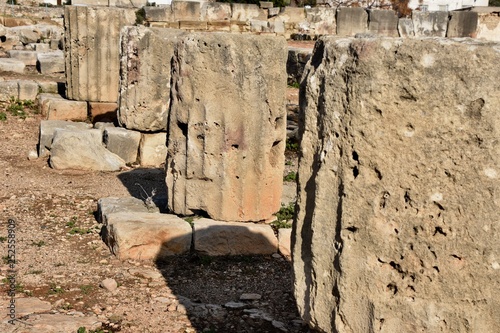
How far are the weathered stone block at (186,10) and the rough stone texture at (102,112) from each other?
27.0 ft

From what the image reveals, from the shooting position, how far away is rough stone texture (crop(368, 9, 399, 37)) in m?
18.9

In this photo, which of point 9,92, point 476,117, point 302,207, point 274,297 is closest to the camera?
point 476,117

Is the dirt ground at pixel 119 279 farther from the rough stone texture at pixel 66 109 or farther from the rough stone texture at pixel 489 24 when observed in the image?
the rough stone texture at pixel 489 24

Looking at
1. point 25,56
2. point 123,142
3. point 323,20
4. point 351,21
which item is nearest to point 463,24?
point 351,21

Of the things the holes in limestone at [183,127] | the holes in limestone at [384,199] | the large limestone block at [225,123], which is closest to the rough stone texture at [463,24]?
the large limestone block at [225,123]

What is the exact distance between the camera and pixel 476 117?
2803 mm

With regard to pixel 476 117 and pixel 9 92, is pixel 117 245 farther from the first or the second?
pixel 9 92

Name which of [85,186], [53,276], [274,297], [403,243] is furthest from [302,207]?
[85,186]

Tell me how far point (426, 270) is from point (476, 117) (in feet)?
2.29

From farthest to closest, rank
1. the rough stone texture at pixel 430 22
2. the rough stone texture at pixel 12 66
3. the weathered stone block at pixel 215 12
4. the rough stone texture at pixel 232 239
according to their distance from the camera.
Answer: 1. the weathered stone block at pixel 215 12
2. the rough stone texture at pixel 430 22
3. the rough stone texture at pixel 12 66
4. the rough stone texture at pixel 232 239

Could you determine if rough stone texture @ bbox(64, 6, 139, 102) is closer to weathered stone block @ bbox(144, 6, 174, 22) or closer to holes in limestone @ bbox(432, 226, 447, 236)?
weathered stone block @ bbox(144, 6, 174, 22)

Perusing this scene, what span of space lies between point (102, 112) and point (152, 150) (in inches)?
86.6

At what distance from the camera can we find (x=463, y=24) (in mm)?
18625

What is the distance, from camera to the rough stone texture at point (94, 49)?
37.1ft
